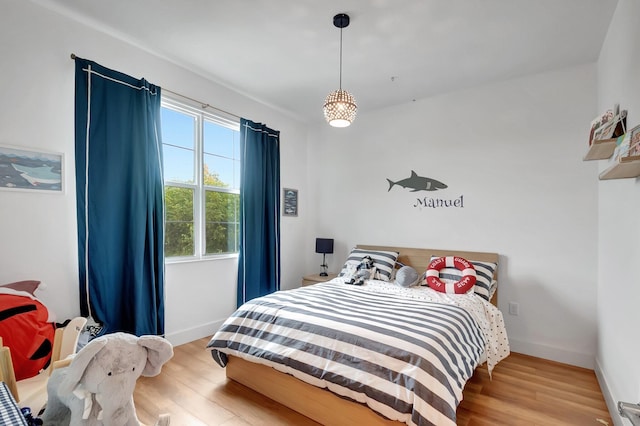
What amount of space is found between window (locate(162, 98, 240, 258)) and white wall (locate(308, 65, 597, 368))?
1751mm

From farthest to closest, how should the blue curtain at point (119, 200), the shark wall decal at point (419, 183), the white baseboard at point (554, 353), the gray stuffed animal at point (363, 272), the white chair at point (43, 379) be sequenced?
the shark wall decal at point (419, 183) → the gray stuffed animal at point (363, 272) → the white baseboard at point (554, 353) → the blue curtain at point (119, 200) → the white chair at point (43, 379)

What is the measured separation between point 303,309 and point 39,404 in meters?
1.47

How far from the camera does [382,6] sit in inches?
83.7

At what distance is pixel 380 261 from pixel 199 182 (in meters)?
2.15

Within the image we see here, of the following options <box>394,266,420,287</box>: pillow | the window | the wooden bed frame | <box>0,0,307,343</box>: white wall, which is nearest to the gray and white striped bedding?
the wooden bed frame

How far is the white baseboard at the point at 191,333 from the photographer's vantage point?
3.01m

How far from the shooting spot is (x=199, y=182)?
327 cm

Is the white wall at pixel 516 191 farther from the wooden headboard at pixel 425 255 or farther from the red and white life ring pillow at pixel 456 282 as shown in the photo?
Result: the red and white life ring pillow at pixel 456 282

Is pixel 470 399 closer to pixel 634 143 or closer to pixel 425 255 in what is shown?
pixel 425 255

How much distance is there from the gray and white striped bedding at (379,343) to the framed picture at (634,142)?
1271mm

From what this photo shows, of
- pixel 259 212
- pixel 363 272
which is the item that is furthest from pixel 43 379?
pixel 363 272

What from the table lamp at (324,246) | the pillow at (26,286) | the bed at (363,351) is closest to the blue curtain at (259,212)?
the table lamp at (324,246)

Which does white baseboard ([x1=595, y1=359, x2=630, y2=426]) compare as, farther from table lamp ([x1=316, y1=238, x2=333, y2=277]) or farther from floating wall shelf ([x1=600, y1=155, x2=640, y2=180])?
table lamp ([x1=316, y1=238, x2=333, y2=277])

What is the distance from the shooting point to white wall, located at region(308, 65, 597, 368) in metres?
2.83
